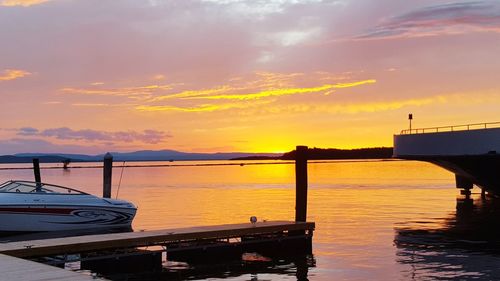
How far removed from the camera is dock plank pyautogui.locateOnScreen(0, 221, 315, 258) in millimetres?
18125

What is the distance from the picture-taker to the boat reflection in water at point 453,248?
744 inches

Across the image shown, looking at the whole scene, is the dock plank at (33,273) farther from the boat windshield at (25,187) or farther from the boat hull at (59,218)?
the boat windshield at (25,187)

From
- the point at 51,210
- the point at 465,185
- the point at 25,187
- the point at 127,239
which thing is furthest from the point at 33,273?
the point at 465,185

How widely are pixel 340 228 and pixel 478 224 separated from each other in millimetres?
7484

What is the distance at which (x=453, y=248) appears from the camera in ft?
78.8

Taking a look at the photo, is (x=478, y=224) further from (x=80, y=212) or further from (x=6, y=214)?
(x=6, y=214)

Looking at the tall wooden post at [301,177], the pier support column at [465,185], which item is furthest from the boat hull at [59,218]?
the pier support column at [465,185]

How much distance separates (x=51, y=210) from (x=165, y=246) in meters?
10.1

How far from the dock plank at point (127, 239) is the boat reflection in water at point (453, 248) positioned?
451 centimetres

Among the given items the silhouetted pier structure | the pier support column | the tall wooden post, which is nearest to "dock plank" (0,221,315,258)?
the silhouetted pier structure

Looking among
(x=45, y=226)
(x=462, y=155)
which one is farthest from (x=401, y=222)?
(x=45, y=226)

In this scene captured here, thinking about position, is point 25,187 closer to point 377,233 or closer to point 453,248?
point 377,233

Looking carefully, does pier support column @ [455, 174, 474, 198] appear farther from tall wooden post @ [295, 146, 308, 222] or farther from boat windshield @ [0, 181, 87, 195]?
boat windshield @ [0, 181, 87, 195]

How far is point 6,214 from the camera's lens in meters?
28.7
